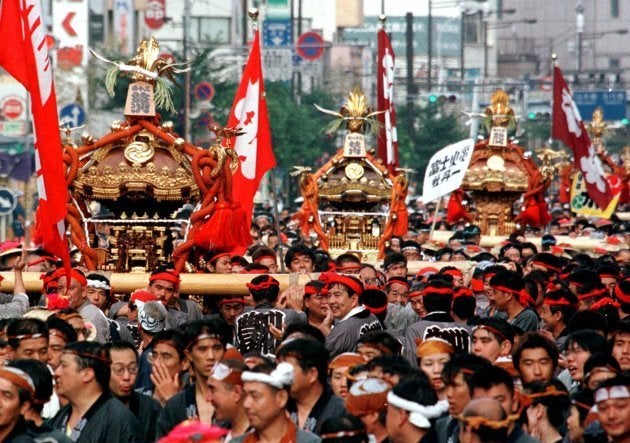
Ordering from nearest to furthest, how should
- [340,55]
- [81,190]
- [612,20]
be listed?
[81,190] → [340,55] → [612,20]

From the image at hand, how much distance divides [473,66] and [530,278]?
348 feet

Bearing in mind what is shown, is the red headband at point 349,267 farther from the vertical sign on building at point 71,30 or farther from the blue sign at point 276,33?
the blue sign at point 276,33

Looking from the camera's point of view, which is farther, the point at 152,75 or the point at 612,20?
the point at 612,20

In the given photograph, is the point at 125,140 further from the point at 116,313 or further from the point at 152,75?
the point at 116,313

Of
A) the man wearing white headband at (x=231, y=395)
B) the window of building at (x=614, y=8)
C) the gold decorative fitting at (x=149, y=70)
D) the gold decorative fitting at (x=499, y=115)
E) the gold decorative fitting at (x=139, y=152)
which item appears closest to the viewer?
the man wearing white headband at (x=231, y=395)

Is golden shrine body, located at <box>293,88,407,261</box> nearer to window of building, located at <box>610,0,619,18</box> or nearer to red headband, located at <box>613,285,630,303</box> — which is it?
red headband, located at <box>613,285,630,303</box>

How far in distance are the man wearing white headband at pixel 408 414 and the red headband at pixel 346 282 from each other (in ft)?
14.5

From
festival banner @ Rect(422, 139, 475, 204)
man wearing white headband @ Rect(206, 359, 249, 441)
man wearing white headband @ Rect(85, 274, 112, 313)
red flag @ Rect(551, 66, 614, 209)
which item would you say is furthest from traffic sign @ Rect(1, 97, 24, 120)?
→ man wearing white headband @ Rect(206, 359, 249, 441)

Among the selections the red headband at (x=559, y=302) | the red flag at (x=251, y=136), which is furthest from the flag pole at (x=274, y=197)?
the red headband at (x=559, y=302)

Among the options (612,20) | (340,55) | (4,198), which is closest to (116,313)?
(4,198)

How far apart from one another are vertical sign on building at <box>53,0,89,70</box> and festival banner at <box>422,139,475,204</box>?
3791cm

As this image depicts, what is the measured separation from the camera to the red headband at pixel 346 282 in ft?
43.1

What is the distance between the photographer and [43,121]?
14.2 meters

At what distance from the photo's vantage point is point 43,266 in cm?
1838
